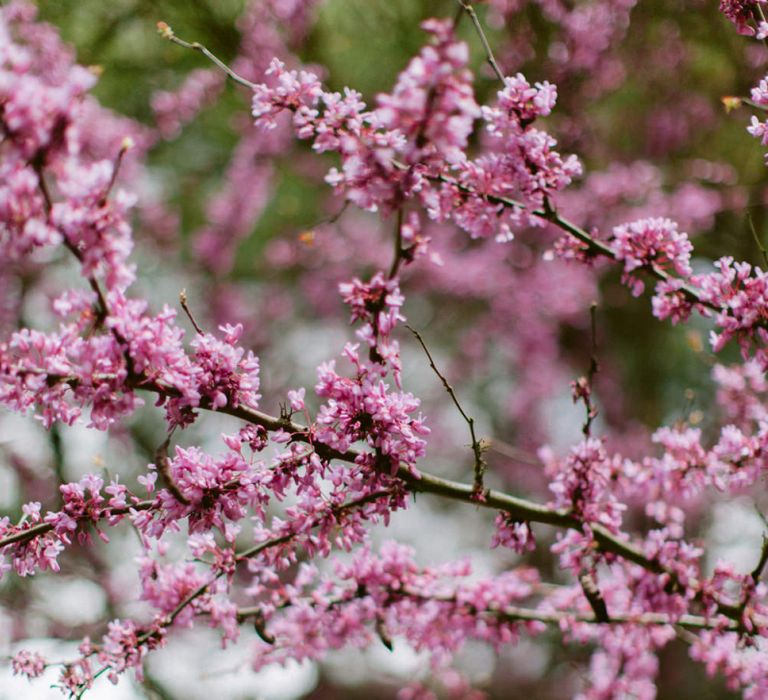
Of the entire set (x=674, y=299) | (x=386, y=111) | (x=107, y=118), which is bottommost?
(x=386, y=111)

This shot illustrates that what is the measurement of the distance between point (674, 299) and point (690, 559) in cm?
94

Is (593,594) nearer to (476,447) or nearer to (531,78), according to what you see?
(476,447)

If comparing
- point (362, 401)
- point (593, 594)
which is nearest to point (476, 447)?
point (362, 401)

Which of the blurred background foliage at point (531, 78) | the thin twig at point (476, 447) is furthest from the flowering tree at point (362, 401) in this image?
the blurred background foliage at point (531, 78)

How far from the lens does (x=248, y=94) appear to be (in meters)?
5.74

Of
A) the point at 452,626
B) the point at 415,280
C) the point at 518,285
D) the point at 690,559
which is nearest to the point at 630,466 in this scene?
the point at 690,559

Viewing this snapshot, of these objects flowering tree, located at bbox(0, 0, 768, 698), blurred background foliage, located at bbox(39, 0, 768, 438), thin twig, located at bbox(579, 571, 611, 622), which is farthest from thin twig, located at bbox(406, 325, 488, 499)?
blurred background foliage, located at bbox(39, 0, 768, 438)

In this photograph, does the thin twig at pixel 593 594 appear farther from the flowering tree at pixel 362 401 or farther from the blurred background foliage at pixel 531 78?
the blurred background foliage at pixel 531 78

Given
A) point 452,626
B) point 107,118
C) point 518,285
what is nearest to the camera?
point 452,626

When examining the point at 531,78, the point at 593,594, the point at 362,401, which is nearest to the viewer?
the point at 362,401

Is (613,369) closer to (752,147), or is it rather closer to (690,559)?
(752,147)

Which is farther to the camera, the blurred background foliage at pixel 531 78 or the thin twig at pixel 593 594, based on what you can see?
the blurred background foliage at pixel 531 78

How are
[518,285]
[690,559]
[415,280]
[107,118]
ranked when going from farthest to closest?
[415,280] → [518,285] → [107,118] → [690,559]

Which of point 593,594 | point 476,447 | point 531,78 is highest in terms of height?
point 531,78
